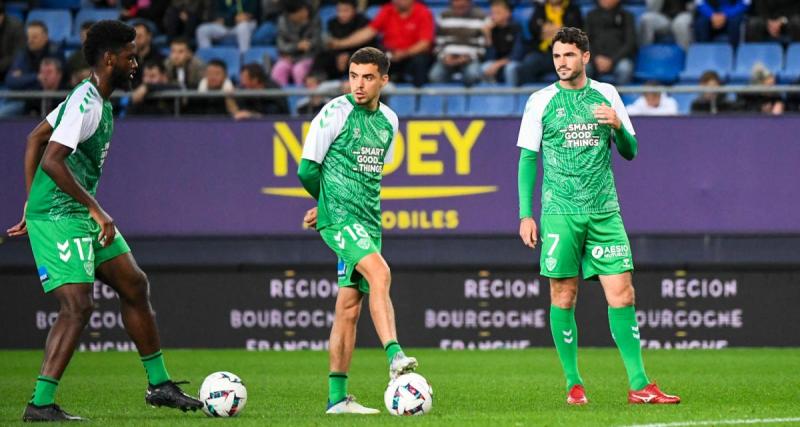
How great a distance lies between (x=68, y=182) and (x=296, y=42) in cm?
934

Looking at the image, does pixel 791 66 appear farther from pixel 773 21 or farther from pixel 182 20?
pixel 182 20

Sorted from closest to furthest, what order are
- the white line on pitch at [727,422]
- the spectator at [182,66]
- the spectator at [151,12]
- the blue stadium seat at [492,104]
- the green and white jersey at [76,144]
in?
the white line on pitch at [727,422]
the green and white jersey at [76,144]
the blue stadium seat at [492,104]
the spectator at [182,66]
the spectator at [151,12]

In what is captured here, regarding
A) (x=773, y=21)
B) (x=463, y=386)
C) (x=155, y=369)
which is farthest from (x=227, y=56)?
(x=155, y=369)

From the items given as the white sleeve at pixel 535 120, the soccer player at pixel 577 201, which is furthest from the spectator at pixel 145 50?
the soccer player at pixel 577 201

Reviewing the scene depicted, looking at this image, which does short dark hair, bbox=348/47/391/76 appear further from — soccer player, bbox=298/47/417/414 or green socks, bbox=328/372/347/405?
green socks, bbox=328/372/347/405

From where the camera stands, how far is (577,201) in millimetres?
8633

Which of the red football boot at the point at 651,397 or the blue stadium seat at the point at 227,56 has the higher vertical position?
the blue stadium seat at the point at 227,56

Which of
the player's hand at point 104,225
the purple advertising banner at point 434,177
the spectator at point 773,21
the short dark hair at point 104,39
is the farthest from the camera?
the spectator at point 773,21

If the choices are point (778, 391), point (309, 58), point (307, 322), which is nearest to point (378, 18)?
point (309, 58)

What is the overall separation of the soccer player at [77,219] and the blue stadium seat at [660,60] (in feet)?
30.9

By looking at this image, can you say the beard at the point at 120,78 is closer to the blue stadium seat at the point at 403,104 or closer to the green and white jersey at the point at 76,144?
the green and white jersey at the point at 76,144

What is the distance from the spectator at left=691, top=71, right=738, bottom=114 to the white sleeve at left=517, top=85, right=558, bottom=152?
19.4 feet

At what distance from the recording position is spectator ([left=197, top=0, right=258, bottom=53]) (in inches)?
688

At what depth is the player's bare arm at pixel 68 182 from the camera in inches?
295
